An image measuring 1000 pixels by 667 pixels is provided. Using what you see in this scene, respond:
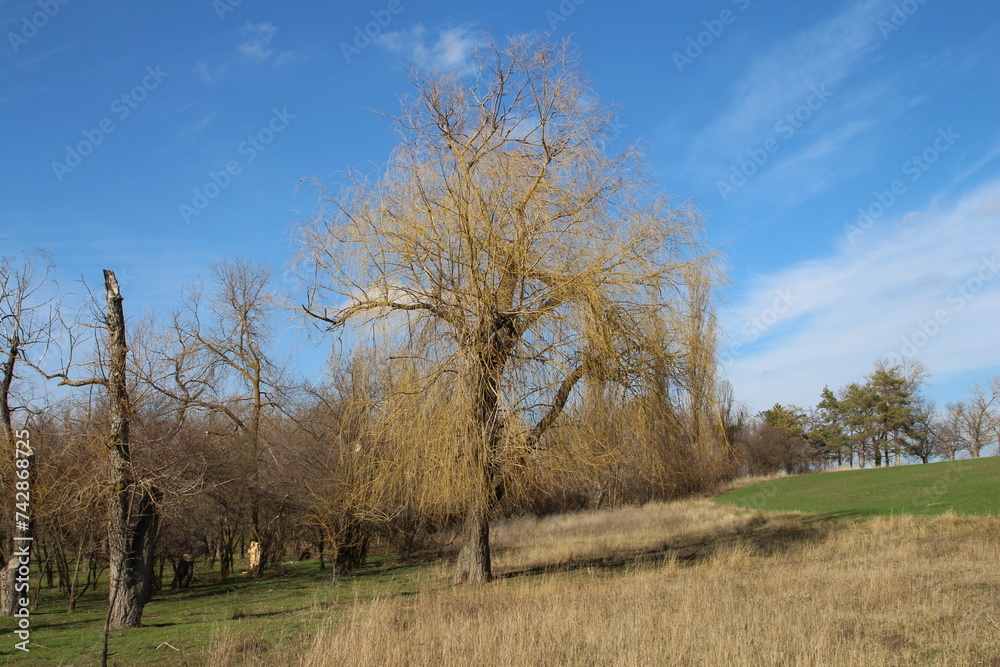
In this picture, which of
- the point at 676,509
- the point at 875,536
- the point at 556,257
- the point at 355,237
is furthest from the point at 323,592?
the point at 676,509

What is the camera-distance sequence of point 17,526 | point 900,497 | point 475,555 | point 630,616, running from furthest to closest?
point 900,497, point 475,555, point 17,526, point 630,616

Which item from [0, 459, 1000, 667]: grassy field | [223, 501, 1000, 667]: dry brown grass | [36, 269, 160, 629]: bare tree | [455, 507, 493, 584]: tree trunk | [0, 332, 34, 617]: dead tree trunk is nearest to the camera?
[223, 501, 1000, 667]: dry brown grass

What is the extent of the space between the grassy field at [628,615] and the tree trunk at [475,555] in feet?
1.46

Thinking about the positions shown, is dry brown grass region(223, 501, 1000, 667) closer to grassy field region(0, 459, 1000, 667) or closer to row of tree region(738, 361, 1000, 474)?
grassy field region(0, 459, 1000, 667)

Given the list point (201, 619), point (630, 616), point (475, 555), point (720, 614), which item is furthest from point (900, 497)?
point (201, 619)

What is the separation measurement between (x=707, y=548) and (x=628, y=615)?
358 inches

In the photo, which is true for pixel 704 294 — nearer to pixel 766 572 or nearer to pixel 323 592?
pixel 766 572

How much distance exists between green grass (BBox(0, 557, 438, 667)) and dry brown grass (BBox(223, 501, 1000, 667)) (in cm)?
91

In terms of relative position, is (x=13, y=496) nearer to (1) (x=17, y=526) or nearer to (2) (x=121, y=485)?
(1) (x=17, y=526)

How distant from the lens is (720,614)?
281 inches

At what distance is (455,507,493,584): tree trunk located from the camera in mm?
11430

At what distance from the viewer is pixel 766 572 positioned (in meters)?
10.3

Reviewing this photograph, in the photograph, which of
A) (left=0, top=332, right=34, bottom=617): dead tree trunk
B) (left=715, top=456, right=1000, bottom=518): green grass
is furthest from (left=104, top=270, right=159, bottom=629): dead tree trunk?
(left=715, top=456, right=1000, bottom=518): green grass

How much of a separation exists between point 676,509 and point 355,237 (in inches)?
893
